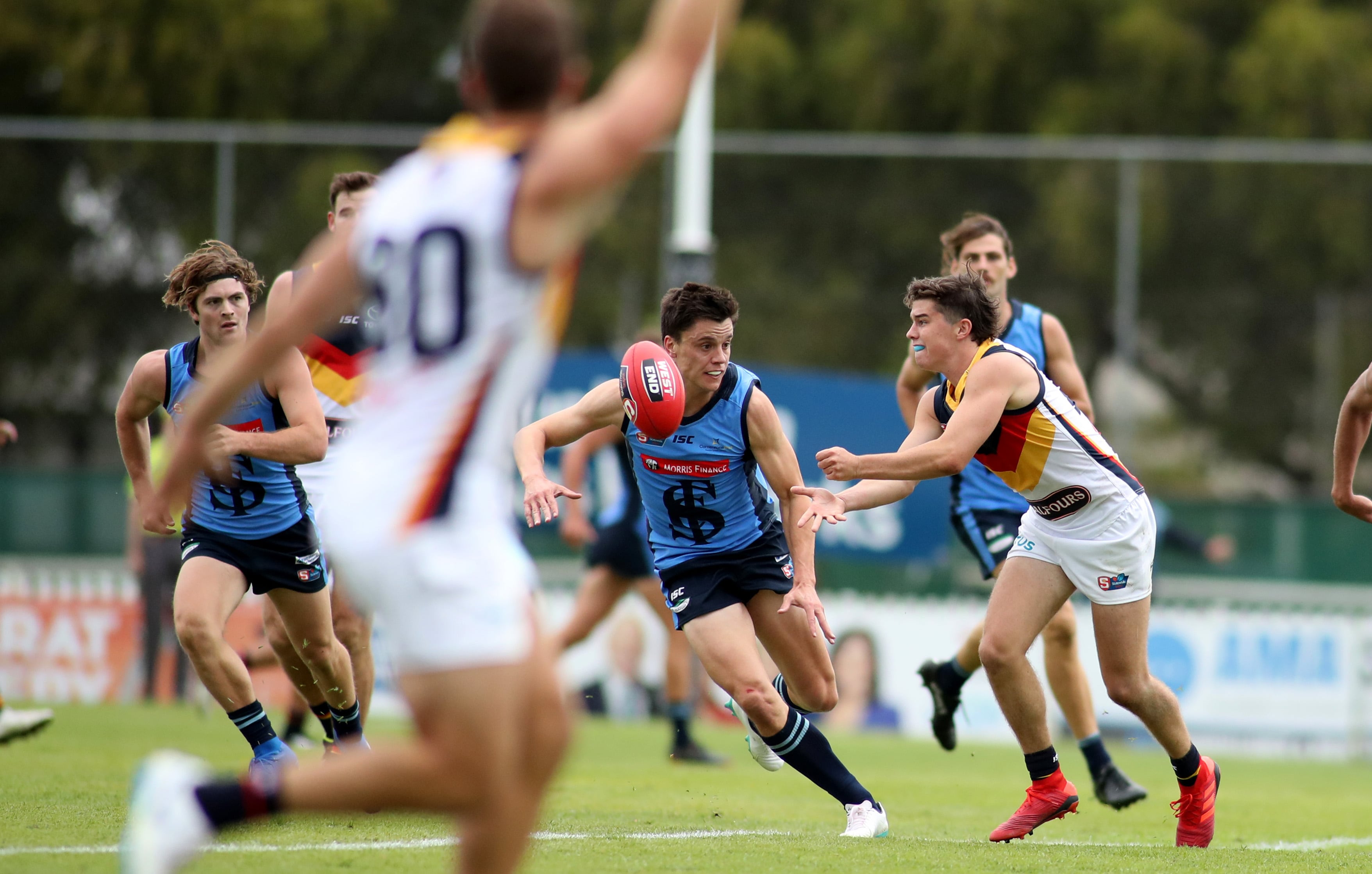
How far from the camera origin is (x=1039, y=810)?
6.36 meters

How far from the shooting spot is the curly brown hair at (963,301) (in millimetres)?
6082

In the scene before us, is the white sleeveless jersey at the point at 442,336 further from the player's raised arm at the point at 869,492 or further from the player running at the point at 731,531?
the player running at the point at 731,531

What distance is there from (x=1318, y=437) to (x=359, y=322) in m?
12.2

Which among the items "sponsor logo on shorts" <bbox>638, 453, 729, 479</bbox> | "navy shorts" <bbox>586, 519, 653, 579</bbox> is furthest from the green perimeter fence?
"sponsor logo on shorts" <bbox>638, 453, 729, 479</bbox>

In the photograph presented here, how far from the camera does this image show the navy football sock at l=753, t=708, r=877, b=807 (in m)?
6.12

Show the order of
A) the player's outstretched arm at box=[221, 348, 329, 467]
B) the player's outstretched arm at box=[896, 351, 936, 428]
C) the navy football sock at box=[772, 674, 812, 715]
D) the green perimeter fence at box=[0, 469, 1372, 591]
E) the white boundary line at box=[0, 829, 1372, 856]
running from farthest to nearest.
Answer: the green perimeter fence at box=[0, 469, 1372, 591] < the player's outstretched arm at box=[896, 351, 936, 428] < the navy football sock at box=[772, 674, 812, 715] < the player's outstretched arm at box=[221, 348, 329, 467] < the white boundary line at box=[0, 829, 1372, 856]

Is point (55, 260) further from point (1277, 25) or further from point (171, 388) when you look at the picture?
point (1277, 25)

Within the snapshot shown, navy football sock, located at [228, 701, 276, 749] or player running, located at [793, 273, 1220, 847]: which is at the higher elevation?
player running, located at [793, 273, 1220, 847]

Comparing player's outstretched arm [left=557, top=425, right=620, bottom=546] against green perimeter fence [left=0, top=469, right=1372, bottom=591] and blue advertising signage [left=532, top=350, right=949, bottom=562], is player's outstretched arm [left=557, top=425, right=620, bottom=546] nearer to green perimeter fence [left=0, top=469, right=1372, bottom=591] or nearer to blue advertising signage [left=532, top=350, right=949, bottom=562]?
blue advertising signage [left=532, top=350, right=949, bottom=562]

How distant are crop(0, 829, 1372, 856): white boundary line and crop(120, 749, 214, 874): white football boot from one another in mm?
1650

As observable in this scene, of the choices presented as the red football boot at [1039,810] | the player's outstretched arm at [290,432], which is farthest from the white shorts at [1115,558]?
the player's outstretched arm at [290,432]

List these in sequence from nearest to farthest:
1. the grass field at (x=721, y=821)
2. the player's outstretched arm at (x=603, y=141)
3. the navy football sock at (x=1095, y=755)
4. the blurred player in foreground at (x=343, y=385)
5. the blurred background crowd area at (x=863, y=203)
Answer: the player's outstretched arm at (x=603, y=141), the grass field at (x=721, y=821), the blurred player in foreground at (x=343, y=385), the navy football sock at (x=1095, y=755), the blurred background crowd area at (x=863, y=203)

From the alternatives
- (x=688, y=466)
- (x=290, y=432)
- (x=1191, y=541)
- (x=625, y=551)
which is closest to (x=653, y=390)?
(x=688, y=466)

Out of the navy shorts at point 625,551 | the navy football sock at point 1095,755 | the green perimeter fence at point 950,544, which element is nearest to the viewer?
the navy football sock at point 1095,755
